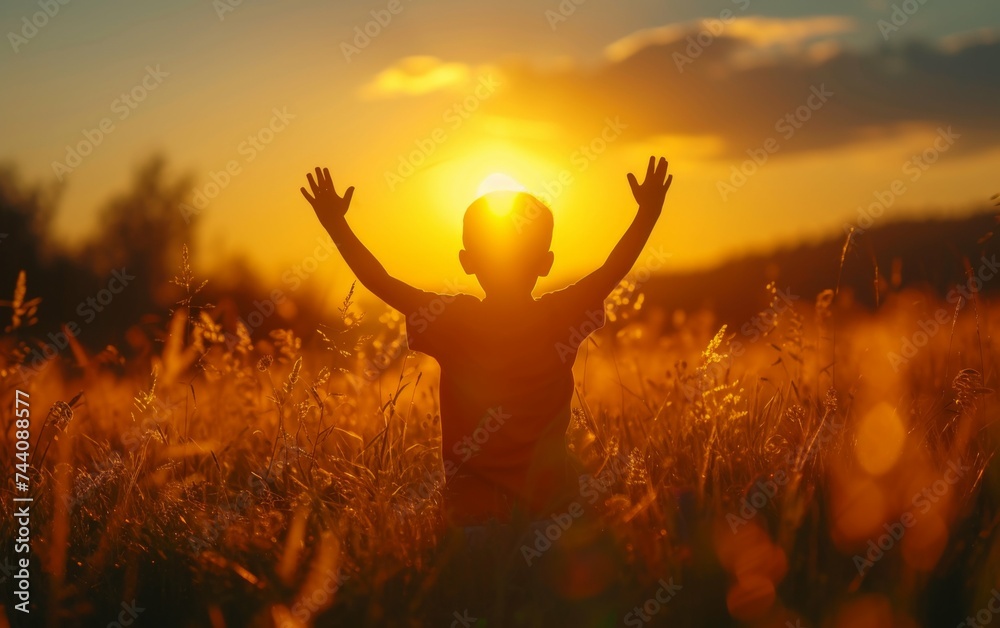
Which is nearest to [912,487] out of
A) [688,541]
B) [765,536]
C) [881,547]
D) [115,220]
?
[881,547]

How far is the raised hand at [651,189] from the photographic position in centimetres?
396

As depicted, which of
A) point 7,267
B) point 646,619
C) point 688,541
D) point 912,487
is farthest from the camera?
point 7,267

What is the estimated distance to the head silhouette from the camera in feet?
12.5

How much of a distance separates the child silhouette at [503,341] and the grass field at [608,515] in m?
0.20

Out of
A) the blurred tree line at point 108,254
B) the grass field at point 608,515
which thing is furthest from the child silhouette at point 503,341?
the blurred tree line at point 108,254

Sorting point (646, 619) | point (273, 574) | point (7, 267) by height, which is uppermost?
point (7, 267)

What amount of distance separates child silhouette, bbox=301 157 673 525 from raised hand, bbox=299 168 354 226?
2cm

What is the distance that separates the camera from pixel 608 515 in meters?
3.52

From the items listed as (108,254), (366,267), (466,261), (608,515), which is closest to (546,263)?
(466,261)

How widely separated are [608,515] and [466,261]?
1.13 metres

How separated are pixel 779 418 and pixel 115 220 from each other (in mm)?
16983

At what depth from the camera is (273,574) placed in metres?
3.28

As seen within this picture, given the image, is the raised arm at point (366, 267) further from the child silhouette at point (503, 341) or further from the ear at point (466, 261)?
the ear at point (466, 261)

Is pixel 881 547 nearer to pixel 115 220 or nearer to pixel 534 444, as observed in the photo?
pixel 534 444
